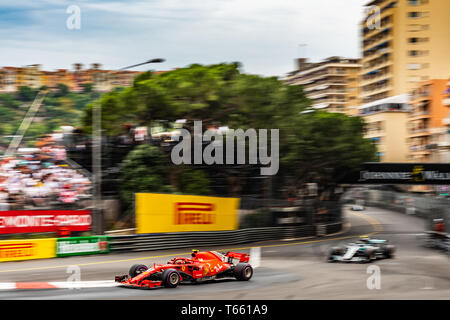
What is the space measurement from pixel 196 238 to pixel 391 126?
57.7 m

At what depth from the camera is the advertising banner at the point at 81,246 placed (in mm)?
20734

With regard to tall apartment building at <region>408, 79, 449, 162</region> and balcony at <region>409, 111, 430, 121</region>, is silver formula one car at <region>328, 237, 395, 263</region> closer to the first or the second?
tall apartment building at <region>408, 79, 449, 162</region>

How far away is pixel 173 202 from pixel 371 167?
20.5 m

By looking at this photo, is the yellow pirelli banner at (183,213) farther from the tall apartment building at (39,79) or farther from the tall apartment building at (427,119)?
the tall apartment building at (427,119)

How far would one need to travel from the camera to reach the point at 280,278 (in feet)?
51.1

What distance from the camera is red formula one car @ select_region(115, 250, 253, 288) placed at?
12.8 meters

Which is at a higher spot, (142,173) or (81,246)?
(142,173)

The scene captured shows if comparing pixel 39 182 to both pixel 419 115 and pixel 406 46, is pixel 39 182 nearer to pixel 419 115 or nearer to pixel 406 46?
pixel 419 115

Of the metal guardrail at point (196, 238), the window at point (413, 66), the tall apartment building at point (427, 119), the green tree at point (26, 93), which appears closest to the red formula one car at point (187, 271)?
the metal guardrail at point (196, 238)

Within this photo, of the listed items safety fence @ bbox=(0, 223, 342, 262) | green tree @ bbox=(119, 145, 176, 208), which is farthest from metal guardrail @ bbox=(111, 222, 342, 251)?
green tree @ bbox=(119, 145, 176, 208)

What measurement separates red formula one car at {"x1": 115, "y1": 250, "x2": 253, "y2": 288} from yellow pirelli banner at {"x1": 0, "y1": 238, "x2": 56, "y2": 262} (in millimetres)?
7859

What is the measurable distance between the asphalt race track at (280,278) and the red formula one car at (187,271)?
20 cm

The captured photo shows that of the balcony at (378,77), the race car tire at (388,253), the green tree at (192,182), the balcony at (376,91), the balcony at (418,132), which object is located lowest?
the race car tire at (388,253)

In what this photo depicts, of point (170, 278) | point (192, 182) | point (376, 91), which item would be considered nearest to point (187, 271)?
point (170, 278)
